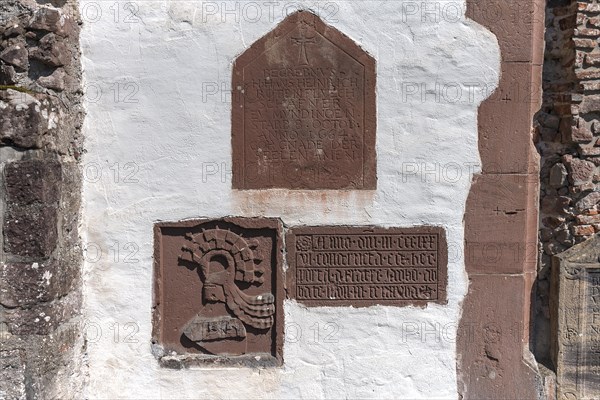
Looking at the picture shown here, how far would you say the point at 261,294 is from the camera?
332 centimetres

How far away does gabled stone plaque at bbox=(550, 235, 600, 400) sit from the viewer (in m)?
3.26

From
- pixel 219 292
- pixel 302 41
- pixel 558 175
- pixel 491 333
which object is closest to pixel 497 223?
pixel 558 175

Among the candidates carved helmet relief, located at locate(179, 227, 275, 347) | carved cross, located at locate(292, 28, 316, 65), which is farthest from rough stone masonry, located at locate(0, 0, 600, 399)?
carved cross, located at locate(292, 28, 316, 65)

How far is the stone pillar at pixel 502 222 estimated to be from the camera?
324cm

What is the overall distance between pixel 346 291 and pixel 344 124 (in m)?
1.01

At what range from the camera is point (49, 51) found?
3035 millimetres

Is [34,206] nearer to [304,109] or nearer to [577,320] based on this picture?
[304,109]

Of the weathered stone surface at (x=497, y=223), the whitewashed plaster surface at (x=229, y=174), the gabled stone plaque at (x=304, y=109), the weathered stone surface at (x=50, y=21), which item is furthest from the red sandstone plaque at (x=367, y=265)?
the weathered stone surface at (x=50, y=21)

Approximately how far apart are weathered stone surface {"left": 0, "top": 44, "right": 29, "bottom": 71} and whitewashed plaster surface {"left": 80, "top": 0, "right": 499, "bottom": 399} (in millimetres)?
369

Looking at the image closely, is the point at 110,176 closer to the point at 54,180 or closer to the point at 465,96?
the point at 54,180

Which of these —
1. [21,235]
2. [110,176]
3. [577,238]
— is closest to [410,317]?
[577,238]

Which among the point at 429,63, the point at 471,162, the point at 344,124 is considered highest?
the point at 429,63

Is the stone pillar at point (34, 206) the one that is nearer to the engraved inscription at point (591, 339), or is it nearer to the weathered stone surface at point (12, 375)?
the weathered stone surface at point (12, 375)

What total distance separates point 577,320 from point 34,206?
3179 mm
